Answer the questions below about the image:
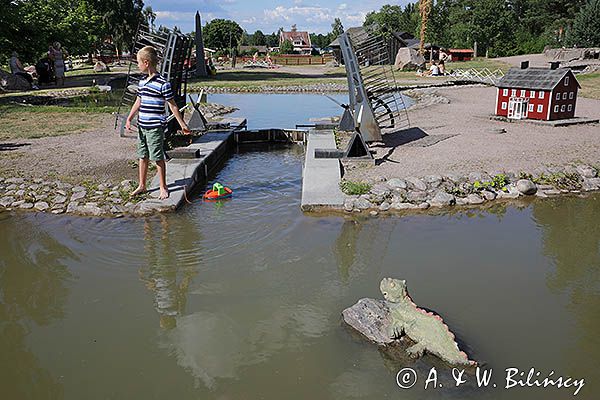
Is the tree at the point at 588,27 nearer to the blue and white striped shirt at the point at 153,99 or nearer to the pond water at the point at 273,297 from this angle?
the pond water at the point at 273,297

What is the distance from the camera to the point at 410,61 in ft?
149

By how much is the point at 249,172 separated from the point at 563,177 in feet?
21.3

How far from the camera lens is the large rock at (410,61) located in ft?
147

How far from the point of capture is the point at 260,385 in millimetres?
4488

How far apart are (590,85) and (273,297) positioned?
2672cm

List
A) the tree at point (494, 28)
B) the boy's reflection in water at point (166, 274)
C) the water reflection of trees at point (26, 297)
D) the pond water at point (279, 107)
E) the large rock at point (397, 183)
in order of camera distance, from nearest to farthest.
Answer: the water reflection of trees at point (26, 297) < the boy's reflection in water at point (166, 274) < the large rock at point (397, 183) < the pond water at point (279, 107) < the tree at point (494, 28)

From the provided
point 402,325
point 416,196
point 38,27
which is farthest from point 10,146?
point 38,27

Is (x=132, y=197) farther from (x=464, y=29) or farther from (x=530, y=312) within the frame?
(x=464, y=29)

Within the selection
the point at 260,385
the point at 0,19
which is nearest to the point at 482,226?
the point at 260,385

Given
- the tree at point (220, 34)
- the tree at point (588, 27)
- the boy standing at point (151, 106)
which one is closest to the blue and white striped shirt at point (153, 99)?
the boy standing at point (151, 106)

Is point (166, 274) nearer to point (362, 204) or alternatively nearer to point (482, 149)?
point (362, 204)

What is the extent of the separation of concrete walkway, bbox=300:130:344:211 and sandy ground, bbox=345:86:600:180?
0.40 m

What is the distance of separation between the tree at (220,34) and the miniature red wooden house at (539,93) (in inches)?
3276

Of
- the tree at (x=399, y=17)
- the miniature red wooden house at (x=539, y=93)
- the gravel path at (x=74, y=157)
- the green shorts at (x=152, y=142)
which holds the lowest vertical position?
the gravel path at (x=74, y=157)
